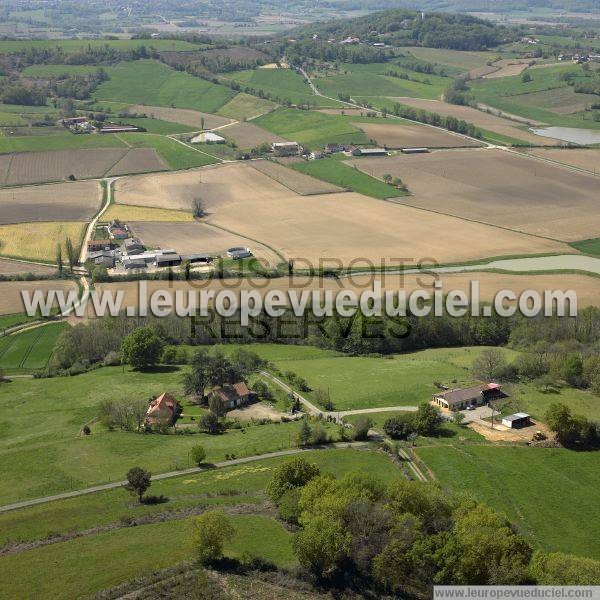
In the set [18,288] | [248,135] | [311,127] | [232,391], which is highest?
[311,127]

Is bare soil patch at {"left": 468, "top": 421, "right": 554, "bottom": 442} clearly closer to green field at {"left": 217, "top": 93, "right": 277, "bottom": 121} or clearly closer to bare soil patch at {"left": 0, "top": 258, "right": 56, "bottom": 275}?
bare soil patch at {"left": 0, "top": 258, "right": 56, "bottom": 275}

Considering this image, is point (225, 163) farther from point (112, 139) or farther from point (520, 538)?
point (520, 538)

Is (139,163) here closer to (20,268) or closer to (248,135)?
(248,135)

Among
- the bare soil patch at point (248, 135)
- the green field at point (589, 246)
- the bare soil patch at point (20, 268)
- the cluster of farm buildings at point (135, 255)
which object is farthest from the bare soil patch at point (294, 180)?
the bare soil patch at point (20, 268)

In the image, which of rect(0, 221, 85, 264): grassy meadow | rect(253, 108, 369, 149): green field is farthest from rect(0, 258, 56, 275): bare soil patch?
rect(253, 108, 369, 149): green field

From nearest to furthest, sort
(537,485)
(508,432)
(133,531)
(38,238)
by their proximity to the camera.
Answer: (133,531)
(537,485)
(508,432)
(38,238)

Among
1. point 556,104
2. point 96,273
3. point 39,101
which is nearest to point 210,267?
point 96,273

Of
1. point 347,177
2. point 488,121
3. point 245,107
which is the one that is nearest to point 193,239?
point 347,177
